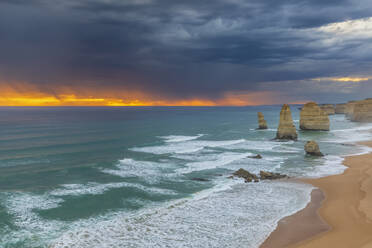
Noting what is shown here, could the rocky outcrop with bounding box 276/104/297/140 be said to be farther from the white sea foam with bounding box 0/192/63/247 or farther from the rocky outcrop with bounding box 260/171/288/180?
the white sea foam with bounding box 0/192/63/247

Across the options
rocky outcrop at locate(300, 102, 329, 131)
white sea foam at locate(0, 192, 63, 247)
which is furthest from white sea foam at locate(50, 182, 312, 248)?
rocky outcrop at locate(300, 102, 329, 131)

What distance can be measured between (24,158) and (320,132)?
199 feet

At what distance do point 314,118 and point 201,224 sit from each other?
5957cm

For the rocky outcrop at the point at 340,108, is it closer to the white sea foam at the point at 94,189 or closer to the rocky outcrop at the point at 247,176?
the rocky outcrop at the point at 247,176

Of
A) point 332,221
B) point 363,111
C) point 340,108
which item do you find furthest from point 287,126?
point 340,108

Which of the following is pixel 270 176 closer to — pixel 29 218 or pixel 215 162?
pixel 215 162

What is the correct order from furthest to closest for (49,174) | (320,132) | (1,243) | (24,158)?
(320,132) < (24,158) < (49,174) < (1,243)

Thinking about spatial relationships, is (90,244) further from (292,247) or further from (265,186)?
(265,186)

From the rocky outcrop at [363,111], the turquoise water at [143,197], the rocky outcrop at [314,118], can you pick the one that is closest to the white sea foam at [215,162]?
the turquoise water at [143,197]

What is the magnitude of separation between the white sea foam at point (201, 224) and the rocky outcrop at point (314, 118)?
49006 millimetres

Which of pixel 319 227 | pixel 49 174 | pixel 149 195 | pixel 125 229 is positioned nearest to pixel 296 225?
pixel 319 227

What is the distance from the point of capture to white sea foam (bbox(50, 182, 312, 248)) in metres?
13.3

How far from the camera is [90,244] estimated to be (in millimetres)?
13086

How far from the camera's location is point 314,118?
65.9 metres
